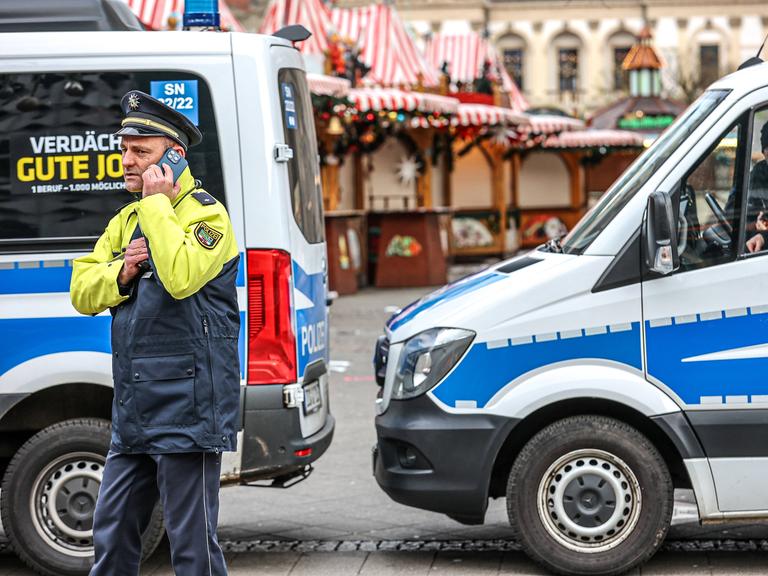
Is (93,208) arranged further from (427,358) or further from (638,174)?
(638,174)

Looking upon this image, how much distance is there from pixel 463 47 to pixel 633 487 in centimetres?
3262

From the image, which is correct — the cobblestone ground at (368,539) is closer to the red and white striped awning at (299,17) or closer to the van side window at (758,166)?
the van side window at (758,166)

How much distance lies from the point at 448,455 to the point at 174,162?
80.6 inches

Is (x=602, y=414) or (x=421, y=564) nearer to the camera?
(x=602, y=414)

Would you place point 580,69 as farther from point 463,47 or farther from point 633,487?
point 633,487

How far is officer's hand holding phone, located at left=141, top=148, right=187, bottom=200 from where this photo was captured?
4.34m

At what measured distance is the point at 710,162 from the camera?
5.87 m

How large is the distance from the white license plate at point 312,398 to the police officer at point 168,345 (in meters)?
1.76

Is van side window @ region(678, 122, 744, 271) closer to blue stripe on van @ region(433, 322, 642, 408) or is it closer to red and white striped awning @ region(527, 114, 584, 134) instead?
blue stripe on van @ region(433, 322, 642, 408)

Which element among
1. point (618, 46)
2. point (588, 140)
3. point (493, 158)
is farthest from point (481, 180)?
point (618, 46)

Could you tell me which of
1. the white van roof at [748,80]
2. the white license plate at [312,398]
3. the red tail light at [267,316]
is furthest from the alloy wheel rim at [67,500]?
the white van roof at [748,80]

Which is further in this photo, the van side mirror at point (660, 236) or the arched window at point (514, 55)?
the arched window at point (514, 55)

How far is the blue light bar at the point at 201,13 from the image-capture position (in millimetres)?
6590

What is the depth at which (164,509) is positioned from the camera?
446cm
